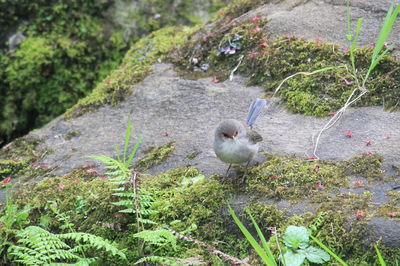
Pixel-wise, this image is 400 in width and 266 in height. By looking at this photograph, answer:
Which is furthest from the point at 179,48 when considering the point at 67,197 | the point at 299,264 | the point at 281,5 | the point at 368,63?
the point at 299,264

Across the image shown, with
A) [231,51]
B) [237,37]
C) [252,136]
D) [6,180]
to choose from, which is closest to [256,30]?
[237,37]

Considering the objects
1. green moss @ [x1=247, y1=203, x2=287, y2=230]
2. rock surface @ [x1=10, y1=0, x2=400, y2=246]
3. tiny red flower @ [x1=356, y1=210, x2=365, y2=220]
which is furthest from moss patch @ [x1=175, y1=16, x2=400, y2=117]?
tiny red flower @ [x1=356, y1=210, x2=365, y2=220]

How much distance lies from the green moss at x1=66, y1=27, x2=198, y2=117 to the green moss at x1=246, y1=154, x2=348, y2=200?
274cm

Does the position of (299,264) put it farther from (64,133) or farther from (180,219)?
(64,133)

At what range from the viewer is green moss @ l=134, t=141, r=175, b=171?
5.10 metres

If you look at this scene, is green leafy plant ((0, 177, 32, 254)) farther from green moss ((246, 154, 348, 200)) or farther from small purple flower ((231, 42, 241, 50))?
small purple flower ((231, 42, 241, 50))

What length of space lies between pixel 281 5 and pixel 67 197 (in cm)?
412

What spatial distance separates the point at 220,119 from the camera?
565 cm

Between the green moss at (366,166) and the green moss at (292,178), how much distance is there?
0.30 ft

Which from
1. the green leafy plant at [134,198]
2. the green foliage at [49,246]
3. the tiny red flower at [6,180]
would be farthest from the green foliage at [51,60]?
the green foliage at [49,246]

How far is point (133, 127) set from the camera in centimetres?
590

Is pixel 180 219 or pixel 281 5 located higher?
pixel 281 5

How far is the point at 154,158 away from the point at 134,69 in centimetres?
225

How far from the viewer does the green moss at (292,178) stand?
→ 4016 millimetres
